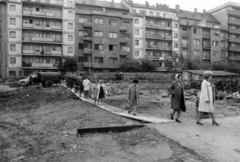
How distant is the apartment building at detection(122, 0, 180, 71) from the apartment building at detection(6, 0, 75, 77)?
Answer: 53.0 feet

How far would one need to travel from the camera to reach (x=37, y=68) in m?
47.1

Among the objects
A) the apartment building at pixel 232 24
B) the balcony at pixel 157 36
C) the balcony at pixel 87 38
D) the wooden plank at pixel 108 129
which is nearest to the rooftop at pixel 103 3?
the balcony at pixel 157 36

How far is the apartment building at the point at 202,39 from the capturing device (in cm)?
6181

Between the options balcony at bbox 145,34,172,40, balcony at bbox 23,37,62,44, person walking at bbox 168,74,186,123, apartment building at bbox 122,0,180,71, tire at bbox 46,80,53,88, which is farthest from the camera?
balcony at bbox 145,34,172,40

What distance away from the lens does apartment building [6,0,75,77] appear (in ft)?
154

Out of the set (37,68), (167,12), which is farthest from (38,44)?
(167,12)

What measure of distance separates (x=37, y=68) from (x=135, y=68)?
19747mm

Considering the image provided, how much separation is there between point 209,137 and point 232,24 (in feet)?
228

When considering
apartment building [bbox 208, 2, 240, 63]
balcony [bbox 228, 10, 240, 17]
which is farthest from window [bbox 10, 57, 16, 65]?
balcony [bbox 228, 10, 240, 17]

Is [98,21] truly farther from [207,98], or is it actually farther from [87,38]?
[207,98]

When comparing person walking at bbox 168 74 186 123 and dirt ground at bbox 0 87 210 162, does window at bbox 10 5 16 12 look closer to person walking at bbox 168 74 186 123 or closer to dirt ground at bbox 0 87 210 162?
dirt ground at bbox 0 87 210 162

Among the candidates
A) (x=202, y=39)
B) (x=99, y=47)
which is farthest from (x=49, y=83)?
(x=202, y=39)

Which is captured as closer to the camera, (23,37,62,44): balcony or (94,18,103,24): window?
(23,37,62,44): balcony

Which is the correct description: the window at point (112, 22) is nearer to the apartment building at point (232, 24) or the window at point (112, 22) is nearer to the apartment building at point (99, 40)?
the apartment building at point (99, 40)
